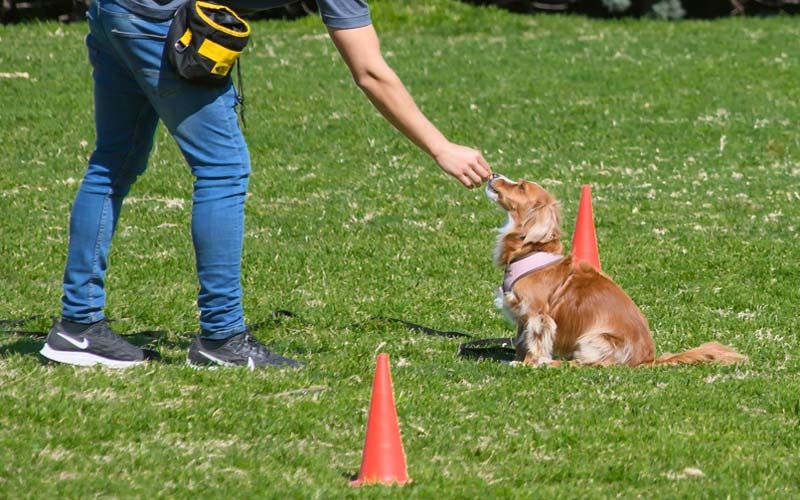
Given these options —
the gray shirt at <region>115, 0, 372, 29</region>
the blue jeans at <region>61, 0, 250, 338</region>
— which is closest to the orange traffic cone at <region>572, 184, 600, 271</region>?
the blue jeans at <region>61, 0, 250, 338</region>

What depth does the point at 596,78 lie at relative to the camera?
1639 centimetres

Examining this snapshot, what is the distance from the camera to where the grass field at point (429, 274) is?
471 centimetres

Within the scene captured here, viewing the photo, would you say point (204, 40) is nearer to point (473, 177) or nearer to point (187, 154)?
point (187, 154)

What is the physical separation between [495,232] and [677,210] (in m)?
1.80

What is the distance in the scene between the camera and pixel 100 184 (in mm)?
5711

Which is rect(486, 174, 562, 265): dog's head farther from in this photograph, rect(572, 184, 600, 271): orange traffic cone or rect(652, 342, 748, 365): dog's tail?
rect(572, 184, 600, 271): orange traffic cone

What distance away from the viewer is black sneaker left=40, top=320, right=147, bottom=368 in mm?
5684

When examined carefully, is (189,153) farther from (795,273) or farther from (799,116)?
(799,116)

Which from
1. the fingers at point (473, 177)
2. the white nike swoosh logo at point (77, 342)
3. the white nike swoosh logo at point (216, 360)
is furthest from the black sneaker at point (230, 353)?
the fingers at point (473, 177)

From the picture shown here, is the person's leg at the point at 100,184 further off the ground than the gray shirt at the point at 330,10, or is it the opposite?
the gray shirt at the point at 330,10

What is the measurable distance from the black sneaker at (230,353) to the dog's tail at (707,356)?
78.5 inches

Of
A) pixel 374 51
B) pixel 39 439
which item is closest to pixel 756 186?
pixel 374 51

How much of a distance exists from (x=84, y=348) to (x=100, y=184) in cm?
74

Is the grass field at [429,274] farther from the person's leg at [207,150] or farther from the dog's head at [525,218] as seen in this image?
the dog's head at [525,218]
